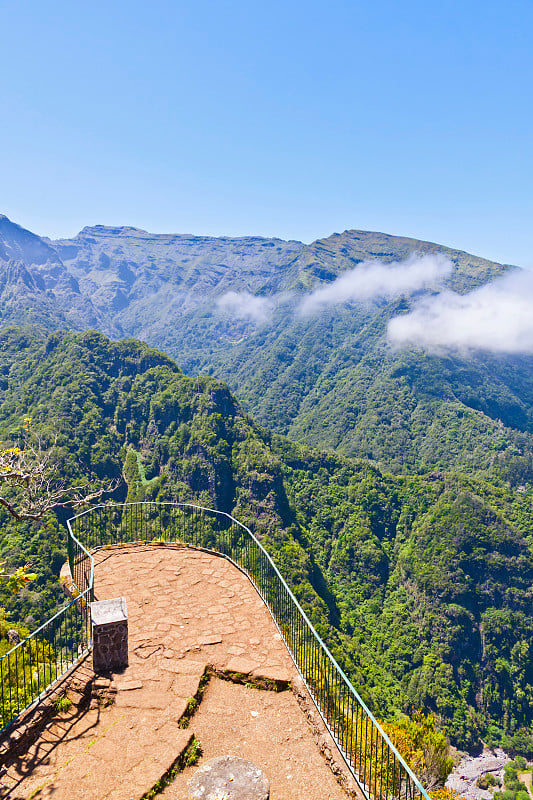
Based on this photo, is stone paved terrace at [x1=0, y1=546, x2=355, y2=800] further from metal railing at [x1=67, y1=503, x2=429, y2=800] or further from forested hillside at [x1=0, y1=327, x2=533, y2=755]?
forested hillside at [x1=0, y1=327, x2=533, y2=755]

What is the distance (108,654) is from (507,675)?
86444mm

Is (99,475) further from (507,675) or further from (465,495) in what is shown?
(507,675)

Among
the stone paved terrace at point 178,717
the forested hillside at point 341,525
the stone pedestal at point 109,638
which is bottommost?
the forested hillside at point 341,525

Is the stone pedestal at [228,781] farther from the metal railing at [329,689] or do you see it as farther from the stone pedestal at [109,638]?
the stone pedestal at [109,638]

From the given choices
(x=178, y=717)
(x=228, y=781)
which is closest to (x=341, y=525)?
(x=178, y=717)

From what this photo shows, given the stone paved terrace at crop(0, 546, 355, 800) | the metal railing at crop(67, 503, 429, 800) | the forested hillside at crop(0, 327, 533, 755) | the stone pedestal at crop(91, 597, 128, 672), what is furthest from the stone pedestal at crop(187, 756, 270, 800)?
the forested hillside at crop(0, 327, 533, 755)

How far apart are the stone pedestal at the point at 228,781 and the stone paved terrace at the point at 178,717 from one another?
0.46ft

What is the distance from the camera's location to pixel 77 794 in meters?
5.61

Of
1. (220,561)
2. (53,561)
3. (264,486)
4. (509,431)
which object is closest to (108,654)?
(220,561)

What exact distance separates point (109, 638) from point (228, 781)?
9.94 ft

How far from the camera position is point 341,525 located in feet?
320

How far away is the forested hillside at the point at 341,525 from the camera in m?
67.6

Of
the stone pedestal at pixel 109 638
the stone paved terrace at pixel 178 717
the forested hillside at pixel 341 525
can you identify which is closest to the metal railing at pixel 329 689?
the stone paved terrace at pixel 178 717

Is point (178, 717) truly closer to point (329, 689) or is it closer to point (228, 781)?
point (228, 781)
